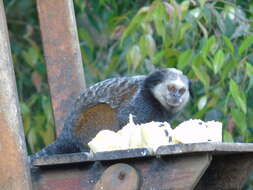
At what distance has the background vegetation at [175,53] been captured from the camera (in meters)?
5.42

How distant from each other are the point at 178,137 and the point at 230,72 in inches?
105

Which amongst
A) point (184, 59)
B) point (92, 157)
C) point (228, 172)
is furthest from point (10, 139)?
point (184, 59)

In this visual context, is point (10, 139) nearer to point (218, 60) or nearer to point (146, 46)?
point (218, 60)

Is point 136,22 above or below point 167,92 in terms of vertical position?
above

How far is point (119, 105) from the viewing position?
15.9 feet

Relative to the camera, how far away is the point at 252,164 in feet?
11.8

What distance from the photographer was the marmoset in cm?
464

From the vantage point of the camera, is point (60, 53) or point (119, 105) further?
point (119, 105)

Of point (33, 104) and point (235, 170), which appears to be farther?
point (33, 104)

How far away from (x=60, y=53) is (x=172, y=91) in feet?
3.67

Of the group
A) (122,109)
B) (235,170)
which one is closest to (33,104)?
(122,109)

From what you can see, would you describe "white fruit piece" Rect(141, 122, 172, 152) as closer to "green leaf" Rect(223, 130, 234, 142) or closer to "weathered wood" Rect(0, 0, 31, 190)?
"weathered wood" Rect(0, 0, 31, 190)

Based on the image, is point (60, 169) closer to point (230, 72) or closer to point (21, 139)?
point (21, 139)

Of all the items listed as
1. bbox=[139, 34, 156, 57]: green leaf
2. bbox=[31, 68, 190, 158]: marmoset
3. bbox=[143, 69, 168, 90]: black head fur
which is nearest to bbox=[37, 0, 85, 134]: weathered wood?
bbox=[31, 68, 190, 158]: marmoset
